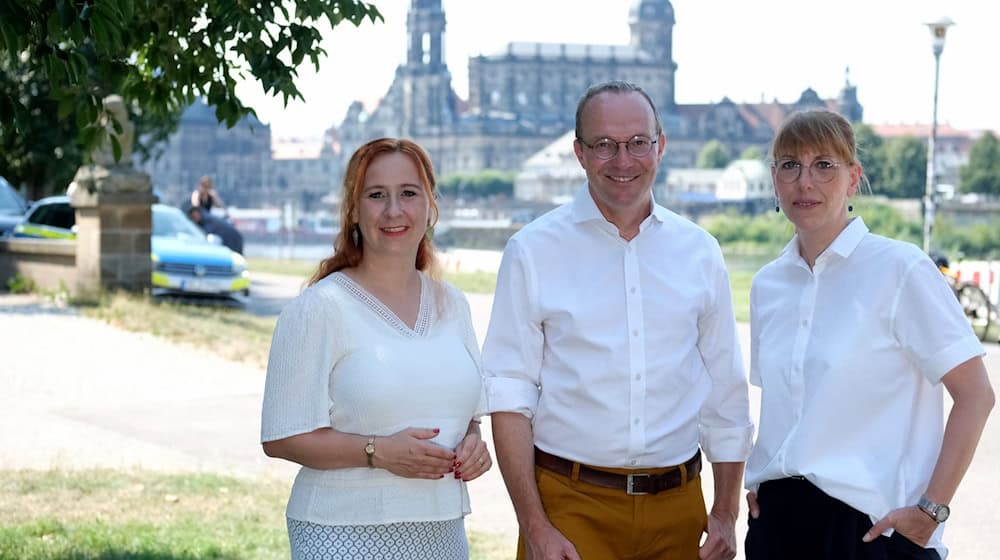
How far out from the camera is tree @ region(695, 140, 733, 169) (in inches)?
4697

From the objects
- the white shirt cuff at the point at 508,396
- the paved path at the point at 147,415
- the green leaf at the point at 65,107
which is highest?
the green leaf at the point at 65,107

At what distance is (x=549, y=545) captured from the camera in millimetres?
2664

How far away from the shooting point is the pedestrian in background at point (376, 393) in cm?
252

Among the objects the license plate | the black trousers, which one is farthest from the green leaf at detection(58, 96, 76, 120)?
the license plate

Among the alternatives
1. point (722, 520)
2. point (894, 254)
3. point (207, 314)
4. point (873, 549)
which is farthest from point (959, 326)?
point (207, 314)

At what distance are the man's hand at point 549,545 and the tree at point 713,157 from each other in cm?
11787

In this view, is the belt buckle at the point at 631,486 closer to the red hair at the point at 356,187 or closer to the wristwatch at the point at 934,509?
the wristwatch at the point at 934,509

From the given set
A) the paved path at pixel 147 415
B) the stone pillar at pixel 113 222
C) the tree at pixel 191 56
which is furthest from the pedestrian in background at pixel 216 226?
the tree at pixel 191 56

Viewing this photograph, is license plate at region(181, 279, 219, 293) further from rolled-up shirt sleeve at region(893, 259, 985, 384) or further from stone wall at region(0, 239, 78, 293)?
rolled-up shirt sleeve at region(893, 259, 985, 384)

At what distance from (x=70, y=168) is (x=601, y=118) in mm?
22610

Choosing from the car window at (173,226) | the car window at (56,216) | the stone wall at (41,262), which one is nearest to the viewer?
the stone wall at (41,262)

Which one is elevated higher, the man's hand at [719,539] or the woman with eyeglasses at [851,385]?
the woman with eyeglasses at [851,385]

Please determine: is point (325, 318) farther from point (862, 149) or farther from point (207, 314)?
point (207, 314)

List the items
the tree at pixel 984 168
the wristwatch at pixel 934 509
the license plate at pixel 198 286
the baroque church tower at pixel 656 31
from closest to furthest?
the wristwatch at pixel 934 509 < the license plate at pixel 198 286 < the tree at pixel 984 168 < the baroque church tower at pixel 656 31
